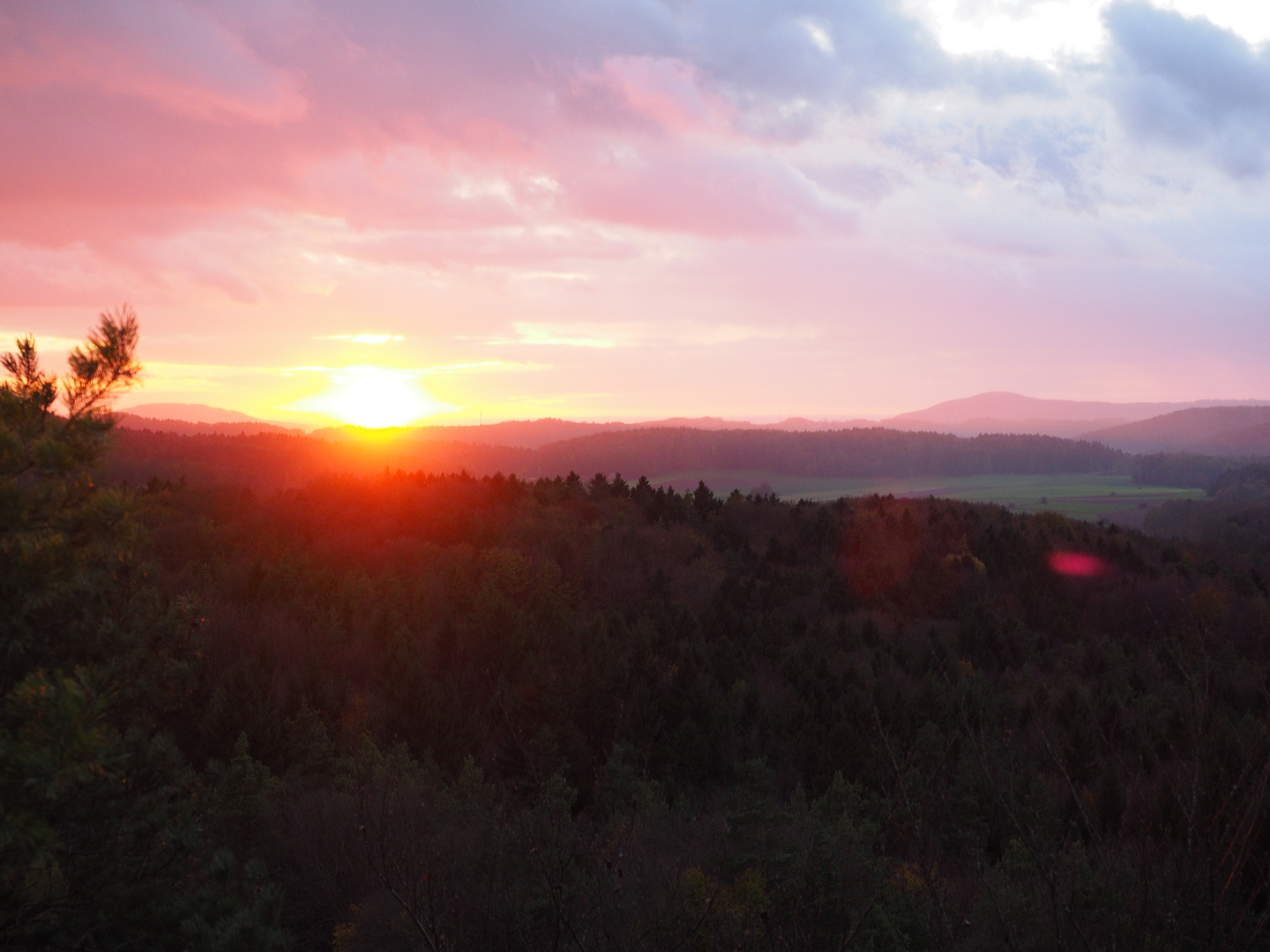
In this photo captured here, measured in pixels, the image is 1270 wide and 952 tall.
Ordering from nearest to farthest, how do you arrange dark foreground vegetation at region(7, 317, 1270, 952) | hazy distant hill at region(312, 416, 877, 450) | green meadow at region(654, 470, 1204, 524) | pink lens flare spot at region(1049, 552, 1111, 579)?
dark foreground vegetation at region(7, 317, 1270, 952) < pink lens flare spot at region(1049, 552, 1111, 579) < green meadow at region(654, 470, 1204, 524) < hazy distant hill at region(312, 416, 877, 450)

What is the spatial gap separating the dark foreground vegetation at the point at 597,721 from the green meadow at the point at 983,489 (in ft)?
180

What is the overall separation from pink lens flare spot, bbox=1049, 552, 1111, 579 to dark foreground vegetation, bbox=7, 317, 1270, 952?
1.35 feet

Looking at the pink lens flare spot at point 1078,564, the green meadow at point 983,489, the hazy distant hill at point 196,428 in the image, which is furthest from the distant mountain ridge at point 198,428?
the pink lens flare spot at point 1078,564

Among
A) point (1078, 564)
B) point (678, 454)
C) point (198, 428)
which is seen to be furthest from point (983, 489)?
point (198, 428)

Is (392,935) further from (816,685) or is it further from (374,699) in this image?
(816,685)

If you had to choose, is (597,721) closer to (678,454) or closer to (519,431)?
(678,454)

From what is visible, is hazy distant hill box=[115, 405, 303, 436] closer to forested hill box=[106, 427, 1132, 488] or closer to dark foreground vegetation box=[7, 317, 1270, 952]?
forested hill box=[106, 427, 1132, 488]

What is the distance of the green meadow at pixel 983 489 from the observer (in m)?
108

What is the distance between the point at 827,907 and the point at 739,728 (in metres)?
12.1

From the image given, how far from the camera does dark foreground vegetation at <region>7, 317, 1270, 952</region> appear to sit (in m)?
6.56

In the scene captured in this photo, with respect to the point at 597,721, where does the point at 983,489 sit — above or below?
above

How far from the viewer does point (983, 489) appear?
4956 inches

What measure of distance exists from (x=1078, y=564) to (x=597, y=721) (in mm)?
36604

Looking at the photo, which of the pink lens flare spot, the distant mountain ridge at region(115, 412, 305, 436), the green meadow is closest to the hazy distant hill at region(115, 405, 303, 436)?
the distant mountain ridge at region(115, 412, 305, 436)
